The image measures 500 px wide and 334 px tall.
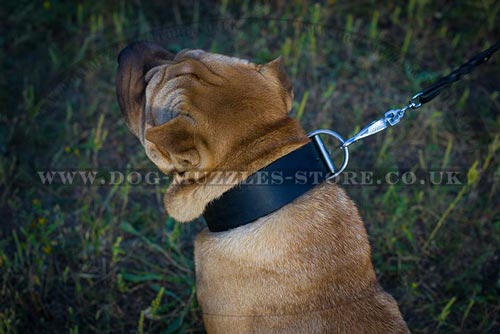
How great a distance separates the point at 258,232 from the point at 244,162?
14.2 inches

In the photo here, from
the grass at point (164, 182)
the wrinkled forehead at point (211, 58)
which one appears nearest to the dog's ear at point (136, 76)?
the wrinkled forehead at point (211, 58)

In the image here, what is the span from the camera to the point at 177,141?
2363 mm

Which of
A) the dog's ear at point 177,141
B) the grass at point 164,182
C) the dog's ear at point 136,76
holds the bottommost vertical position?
the grass at point 164,182

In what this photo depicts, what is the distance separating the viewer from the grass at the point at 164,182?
3.63 meters

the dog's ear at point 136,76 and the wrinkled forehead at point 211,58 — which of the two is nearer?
the wrinkled forehead at point 211,58

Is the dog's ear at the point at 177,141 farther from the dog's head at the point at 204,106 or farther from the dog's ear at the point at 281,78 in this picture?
the dog's ear at the point at 281,78

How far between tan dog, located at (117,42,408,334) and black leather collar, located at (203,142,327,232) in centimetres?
5

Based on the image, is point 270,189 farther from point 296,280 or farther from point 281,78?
point 281,78

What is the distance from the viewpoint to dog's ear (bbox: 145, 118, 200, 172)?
229 centimetres

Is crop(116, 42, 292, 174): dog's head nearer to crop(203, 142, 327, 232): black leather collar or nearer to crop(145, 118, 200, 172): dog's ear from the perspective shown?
crop(145, 118, 200, 172): dog's ear

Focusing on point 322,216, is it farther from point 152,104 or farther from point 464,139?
point 464,139

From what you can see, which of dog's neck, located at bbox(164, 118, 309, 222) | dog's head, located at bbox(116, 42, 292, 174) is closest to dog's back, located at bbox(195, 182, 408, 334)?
dog's neck, located at bbox(164, 118, 309, 222)

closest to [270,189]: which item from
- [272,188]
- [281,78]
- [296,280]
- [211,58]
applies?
[272,188]

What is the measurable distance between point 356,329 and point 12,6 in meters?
4.86
